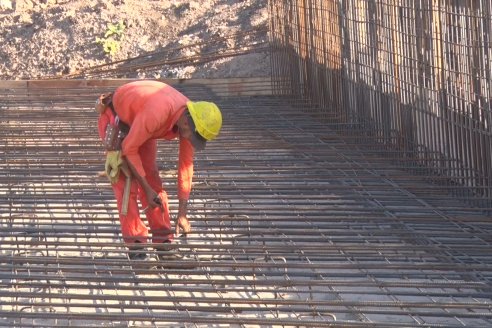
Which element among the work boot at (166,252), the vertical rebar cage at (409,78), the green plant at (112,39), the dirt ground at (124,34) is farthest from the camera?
the green plant at (112,39)

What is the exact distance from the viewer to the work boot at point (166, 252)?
6.17 metres

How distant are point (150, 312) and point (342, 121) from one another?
5.11m

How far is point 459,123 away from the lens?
25.0 ft

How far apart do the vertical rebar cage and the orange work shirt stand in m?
2.06

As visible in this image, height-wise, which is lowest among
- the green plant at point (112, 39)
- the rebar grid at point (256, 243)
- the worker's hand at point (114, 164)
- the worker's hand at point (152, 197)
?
the rebar grid at point (256, 243)

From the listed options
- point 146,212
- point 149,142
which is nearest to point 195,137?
point 149,142

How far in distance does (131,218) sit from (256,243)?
0.93 metres

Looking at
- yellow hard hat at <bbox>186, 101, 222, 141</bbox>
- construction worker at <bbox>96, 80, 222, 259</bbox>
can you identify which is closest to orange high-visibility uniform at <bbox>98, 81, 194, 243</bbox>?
construction worker at <bbox>96, 80, 222, 259</bbox>

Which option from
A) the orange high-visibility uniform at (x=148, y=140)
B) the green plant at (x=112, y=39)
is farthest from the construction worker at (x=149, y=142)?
the green plant at (x=112, y=39)

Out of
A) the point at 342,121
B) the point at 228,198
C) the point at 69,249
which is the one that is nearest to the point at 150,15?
the point at 342,121

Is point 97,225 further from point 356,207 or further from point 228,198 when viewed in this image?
point 356,207

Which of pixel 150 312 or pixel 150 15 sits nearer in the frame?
pixel 150 312

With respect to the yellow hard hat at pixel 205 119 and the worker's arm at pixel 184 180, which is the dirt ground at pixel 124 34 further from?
the yellow hard hat at pixel 205 119

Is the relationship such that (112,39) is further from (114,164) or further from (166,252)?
(166,252)
